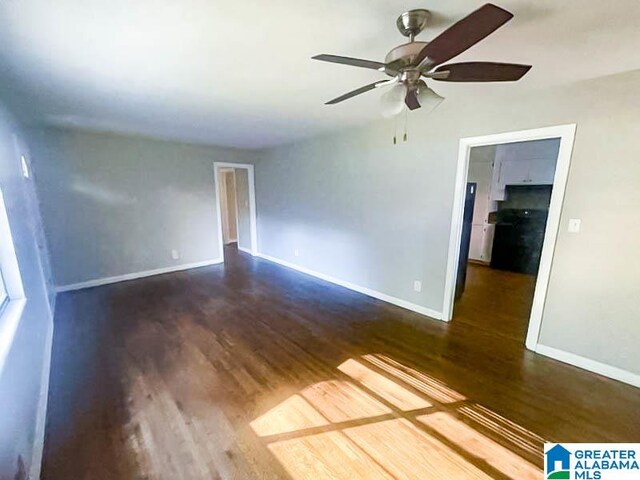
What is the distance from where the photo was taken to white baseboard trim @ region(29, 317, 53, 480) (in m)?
1.40

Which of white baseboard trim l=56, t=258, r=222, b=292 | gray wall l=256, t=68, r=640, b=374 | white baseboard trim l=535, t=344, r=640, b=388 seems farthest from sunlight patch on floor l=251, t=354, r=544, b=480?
white baseboard trim l=56, t=258, r=222, b=292

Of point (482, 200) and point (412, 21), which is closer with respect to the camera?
point (412, 21)

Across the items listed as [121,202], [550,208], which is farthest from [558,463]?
[121,202]

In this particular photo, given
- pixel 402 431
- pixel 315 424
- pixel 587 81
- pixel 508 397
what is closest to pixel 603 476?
pixel 508 397

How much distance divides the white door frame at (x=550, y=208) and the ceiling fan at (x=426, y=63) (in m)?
1.19

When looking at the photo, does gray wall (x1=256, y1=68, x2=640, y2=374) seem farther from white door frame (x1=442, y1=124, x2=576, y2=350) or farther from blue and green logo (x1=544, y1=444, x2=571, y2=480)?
blue and green logo (x1=544, y1=444, x2=571, y2=480)

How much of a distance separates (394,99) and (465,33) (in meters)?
0.49

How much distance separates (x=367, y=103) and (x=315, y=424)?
2702 mm

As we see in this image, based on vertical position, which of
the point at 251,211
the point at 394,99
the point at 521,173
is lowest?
the point at 251,211

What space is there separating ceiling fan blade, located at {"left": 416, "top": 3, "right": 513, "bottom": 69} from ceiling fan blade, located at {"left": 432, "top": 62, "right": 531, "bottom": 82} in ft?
0.47

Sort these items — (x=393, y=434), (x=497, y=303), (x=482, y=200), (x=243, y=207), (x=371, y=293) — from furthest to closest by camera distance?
(x=243, y=207), (x=482, y=200), (x=371, y=293), (x=497, y=303), (x=393, y=434)

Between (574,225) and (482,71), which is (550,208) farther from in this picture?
(482,71)

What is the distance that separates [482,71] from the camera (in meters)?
1.36

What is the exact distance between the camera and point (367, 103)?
8.61ft
